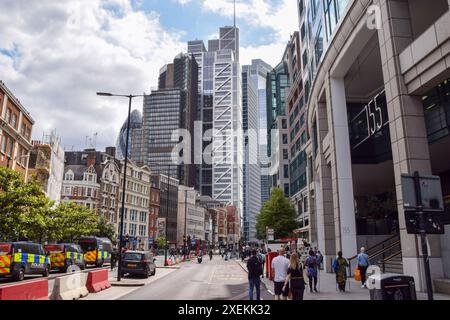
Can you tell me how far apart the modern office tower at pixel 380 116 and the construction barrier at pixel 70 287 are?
10.4 m

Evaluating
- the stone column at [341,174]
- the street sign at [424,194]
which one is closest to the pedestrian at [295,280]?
the street sign at [424,194]

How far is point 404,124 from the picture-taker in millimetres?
15984

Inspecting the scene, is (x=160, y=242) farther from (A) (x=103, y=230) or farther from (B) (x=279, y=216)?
(B) (x=279, y=216)

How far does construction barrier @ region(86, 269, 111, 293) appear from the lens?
15.7 m

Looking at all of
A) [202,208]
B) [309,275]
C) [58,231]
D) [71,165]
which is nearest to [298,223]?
[58,231]

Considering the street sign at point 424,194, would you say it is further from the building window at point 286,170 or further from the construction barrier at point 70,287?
the building window at point 286,170

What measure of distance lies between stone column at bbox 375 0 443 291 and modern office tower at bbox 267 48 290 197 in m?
60.0

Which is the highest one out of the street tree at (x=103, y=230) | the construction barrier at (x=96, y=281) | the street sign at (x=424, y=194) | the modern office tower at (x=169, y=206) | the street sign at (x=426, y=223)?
the modern office tower at (x=169, y=206)

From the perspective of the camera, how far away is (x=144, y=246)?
9038cm

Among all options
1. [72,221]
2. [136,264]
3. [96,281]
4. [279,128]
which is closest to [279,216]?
[72,221]

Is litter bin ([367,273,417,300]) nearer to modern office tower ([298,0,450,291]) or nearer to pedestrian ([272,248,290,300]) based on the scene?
modern office tower ([298,0,450,291])

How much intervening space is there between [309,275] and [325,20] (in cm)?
1852

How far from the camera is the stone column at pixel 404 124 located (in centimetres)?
1486
